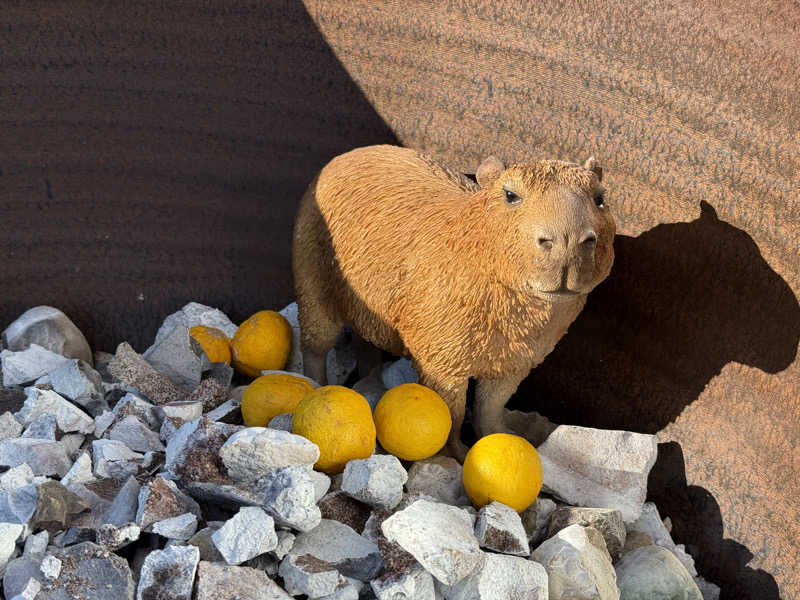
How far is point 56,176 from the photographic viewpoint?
2670 millimetres

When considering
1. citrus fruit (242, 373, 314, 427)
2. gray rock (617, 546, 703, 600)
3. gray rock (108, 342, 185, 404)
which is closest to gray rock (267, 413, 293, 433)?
citrus fruit (242, 373, 314, 427)

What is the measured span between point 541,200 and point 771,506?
0.96m

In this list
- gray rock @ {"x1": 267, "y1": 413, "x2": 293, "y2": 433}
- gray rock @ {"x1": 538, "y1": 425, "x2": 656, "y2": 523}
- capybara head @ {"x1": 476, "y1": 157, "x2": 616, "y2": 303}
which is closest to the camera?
capybara head @ {"x1": 476, "y1": 157, "x2": 616, "y2": 303}

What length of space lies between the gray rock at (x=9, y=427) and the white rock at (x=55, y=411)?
35 millimetres

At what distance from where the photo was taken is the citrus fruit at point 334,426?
174 centimetres

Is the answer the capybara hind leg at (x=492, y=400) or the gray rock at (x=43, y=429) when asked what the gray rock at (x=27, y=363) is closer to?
the gray rock at (x=43, y=429)

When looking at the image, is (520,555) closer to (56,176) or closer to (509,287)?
(509,287)

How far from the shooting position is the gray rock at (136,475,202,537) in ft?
5.21

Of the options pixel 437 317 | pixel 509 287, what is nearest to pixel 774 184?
pixel 509 287

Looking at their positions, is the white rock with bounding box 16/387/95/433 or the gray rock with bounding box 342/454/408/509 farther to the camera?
the white rock with bounding box 16/387/95/433

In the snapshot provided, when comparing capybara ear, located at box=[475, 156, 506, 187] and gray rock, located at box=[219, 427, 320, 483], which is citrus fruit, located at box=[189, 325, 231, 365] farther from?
capybara ear, located at box=[475, 156, 506, 187]

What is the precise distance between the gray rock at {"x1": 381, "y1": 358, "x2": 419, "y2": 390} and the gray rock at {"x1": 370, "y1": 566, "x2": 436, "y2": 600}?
852 mm

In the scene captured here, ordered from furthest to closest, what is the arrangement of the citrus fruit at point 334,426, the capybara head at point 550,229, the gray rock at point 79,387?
the gray rock at point 79,387, the citrus fruit at point 334,426, the capybara head at point 550,229

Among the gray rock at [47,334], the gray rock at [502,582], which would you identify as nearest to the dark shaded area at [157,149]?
the gray rock at [47,334]
